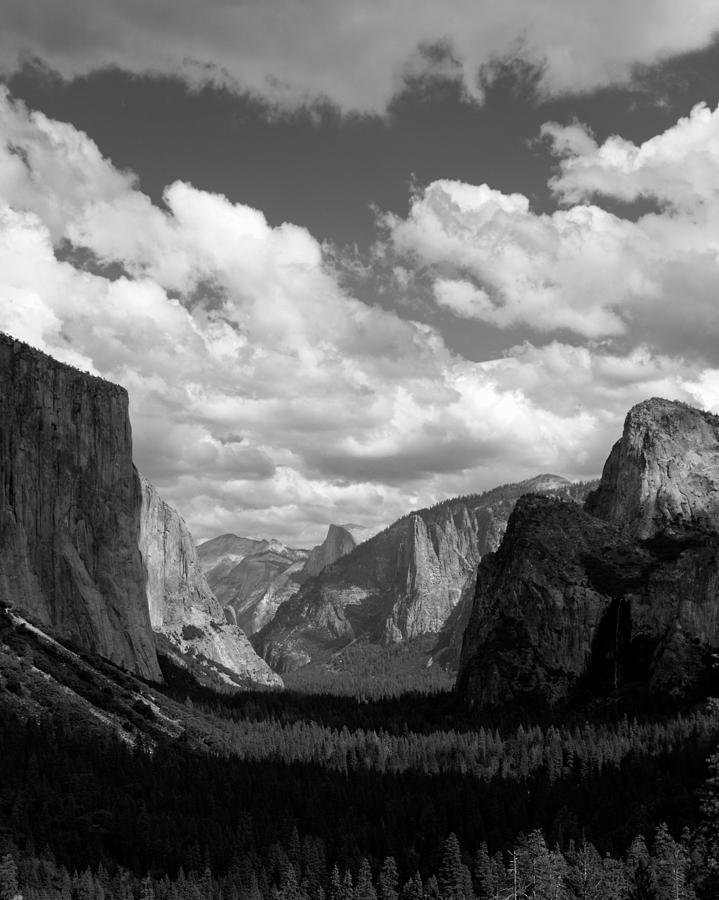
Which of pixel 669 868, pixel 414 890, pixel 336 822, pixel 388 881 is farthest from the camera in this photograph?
pixel 336 822

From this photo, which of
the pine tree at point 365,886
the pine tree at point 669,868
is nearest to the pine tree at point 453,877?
the pine tree at point 365,886

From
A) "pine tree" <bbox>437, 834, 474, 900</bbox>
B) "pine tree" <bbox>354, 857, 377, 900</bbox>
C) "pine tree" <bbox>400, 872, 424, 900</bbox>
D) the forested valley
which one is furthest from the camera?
"pine tree" <bbox>437, 834, 474, 900</bbox>

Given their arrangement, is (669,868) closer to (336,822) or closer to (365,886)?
(365,886)

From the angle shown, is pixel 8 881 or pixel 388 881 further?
pixel 388 881

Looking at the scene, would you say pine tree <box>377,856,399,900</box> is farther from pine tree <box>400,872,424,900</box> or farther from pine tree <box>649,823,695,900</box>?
pine tree <box>649,823,695,900</box>

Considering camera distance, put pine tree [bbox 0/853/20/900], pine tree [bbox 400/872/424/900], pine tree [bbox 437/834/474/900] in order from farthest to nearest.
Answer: pine tree [bbox 437/834/474/900] → pine tree [bbox 400/872/424/900] → pine tree [bbox 0/853/20/900]

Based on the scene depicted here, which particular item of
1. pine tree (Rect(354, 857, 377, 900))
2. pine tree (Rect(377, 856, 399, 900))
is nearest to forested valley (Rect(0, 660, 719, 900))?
pine tree (Rect(354, 857, 377, 900))

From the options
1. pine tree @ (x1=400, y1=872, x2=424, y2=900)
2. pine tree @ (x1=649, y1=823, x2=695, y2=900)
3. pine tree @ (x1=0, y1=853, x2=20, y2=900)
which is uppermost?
pine tree @ (x1=649, y1=823, x2=695, y2=900)

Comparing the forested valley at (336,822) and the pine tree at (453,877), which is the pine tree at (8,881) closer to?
the forested valley at (336,822)

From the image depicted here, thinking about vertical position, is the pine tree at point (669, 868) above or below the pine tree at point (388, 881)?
above

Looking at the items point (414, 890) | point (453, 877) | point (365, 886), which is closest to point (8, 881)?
point (365, 886)

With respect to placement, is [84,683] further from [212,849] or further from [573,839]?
[573,839]
